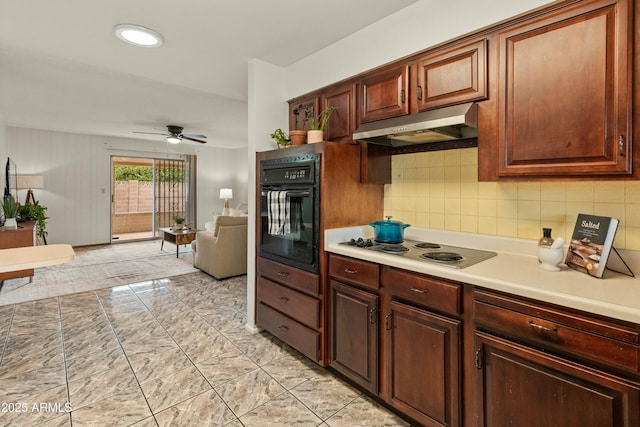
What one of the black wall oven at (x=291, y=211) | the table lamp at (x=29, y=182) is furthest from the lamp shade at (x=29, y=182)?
the black wall oven at (x=291, y=211)

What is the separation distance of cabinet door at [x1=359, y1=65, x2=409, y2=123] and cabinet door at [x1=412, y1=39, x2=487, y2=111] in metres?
0.08

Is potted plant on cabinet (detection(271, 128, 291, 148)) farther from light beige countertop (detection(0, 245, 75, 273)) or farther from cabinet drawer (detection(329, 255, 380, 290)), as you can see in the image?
light beige countertop (detection(0, 245, 75, 273))

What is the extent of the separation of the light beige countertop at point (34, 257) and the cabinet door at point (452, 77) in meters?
2.17

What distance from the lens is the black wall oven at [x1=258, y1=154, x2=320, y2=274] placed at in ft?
7.05

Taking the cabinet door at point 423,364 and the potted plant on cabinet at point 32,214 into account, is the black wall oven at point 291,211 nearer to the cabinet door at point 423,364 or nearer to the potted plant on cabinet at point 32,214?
the cabinet door at point 423,364

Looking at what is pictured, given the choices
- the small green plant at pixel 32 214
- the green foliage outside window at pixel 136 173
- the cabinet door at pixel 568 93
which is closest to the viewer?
the cabinet door at pixel 568 93

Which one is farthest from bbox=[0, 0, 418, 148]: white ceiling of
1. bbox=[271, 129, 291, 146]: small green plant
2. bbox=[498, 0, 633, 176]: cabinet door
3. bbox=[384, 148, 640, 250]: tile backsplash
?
bbox=[384, 148, 640, 250]: tile backsplash

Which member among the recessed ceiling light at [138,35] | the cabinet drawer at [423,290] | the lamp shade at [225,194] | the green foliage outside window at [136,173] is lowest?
the cabinet drawer at [423,290]

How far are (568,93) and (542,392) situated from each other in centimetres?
125

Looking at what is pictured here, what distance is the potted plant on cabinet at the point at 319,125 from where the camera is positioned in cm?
232

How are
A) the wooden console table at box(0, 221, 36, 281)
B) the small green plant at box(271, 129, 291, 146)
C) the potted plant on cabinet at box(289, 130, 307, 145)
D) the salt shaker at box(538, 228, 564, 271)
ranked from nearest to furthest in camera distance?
1. the salt shaker at box(538, 228, 564, 271)
2. the potted plant on cabinet at box(289, 130, 307, 145)
3. the small green plant at box(271, 129, 291, 146)
4. the wooden console table at box(0, 221, 36, 281)

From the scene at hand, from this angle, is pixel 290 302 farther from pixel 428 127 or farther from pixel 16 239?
pixel 16 239

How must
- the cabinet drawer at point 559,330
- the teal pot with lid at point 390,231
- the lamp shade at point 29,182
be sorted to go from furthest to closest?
the lamp shade at point 29,182
the teal pot with lid at point 390,231
the cabinet drawer at point 559,330

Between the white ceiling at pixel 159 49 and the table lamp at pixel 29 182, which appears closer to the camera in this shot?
the white ceiling at pixel 159 49
